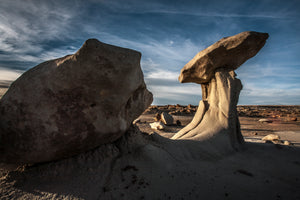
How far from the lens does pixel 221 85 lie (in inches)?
181

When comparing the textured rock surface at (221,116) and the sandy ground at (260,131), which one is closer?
the textured rock surface at (221,116)

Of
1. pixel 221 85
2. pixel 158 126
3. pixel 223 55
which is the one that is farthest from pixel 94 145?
pixel 158 126

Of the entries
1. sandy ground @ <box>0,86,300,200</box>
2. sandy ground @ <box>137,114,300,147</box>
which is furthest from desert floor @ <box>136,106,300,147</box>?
sandy ground @ <box>0,86,300,200</box>

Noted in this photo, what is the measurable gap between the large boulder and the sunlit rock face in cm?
248

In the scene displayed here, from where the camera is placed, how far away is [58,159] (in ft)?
7.38

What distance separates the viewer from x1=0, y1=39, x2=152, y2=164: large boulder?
1.99 meters

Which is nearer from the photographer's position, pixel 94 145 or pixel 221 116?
pixel 94 145

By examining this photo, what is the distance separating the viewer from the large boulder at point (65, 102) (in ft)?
6.53

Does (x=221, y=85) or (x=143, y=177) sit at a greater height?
(x=221, y=85)

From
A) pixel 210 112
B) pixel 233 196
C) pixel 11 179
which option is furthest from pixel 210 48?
pixel 11 179

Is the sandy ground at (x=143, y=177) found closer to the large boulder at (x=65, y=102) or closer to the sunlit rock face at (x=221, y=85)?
the large boulder at (x=65, y=102)

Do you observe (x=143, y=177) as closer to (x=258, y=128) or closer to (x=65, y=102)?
(x=65, y=102)

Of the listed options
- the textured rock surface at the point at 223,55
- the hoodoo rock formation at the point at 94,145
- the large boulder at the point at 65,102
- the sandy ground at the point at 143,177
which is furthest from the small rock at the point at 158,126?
the large boulder at the point at 65,102

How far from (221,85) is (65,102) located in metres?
3.91
